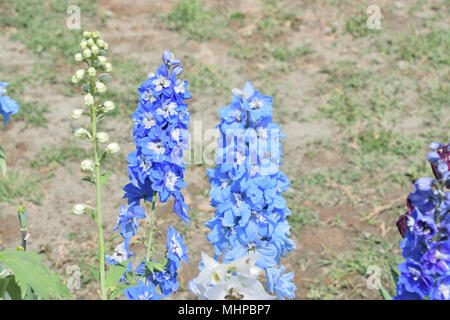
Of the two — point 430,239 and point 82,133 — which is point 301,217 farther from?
point 430,239

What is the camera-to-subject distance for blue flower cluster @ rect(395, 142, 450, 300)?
1594 mm

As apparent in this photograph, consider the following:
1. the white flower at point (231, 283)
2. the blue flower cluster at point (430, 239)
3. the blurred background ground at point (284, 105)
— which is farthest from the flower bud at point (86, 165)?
the blurred background ground at point (284, 105)

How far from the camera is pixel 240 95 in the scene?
1.96m

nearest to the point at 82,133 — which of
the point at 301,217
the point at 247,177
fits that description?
the point at 247,177

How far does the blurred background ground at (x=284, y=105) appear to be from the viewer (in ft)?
15.0

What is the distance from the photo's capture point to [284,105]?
6.09 metres

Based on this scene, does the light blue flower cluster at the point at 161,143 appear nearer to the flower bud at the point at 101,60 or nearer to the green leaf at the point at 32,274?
the flower bud at the point at 101,60

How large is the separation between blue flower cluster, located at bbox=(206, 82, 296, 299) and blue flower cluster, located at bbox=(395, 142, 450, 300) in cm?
49

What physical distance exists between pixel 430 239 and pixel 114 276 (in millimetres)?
1103

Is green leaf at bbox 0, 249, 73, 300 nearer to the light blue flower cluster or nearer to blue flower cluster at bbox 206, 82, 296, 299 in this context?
the light blue flower cluster

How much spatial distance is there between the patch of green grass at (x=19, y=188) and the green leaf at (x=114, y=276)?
2912mm

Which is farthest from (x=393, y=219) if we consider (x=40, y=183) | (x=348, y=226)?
(x=40, y=183)

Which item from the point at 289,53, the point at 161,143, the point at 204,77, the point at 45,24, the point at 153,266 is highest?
the point at 45,24

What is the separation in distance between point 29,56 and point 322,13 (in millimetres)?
3569
